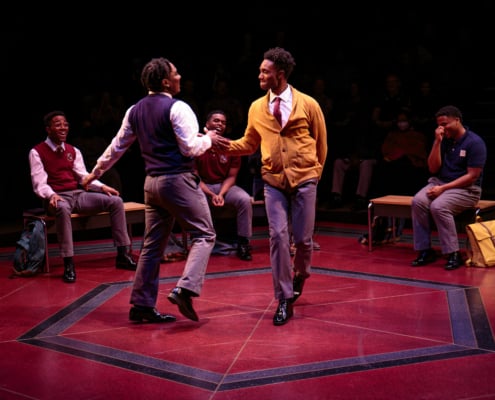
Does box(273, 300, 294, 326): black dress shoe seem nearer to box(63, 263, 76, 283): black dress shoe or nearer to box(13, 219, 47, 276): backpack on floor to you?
box(63, 263, 76, 283): black dress shoe

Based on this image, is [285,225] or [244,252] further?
[244,252]

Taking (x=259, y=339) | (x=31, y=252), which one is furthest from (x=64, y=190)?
(x=259, y=339)

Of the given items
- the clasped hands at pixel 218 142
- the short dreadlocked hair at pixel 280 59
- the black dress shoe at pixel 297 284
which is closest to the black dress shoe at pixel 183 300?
the black dress shoe at pixel 297 284

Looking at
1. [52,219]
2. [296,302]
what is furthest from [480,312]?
[52,219]

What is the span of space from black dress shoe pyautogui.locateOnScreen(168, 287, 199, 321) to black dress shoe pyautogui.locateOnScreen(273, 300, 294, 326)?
1.60 feet

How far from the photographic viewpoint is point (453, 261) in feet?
18.6

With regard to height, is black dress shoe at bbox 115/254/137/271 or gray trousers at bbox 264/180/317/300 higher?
gray trousers at bbox 264/180/317/300

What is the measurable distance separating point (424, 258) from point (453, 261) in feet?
0.86

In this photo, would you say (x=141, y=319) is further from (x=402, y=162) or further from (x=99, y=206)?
(x=402, y=162)

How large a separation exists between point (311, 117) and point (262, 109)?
0.30 metres

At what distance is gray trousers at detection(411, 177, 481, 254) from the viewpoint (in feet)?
18.9

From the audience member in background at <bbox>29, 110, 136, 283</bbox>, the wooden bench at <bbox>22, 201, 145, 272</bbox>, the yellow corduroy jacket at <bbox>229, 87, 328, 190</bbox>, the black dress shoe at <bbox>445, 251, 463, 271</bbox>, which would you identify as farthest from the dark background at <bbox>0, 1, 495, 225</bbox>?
the yellow corduroy jacket at <bbox>229, 87, 328, 190</bbox>

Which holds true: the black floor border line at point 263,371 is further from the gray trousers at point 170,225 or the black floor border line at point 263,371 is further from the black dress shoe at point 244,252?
the black dress shoe at point 244,252

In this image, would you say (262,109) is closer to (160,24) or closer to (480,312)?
(480,312)
